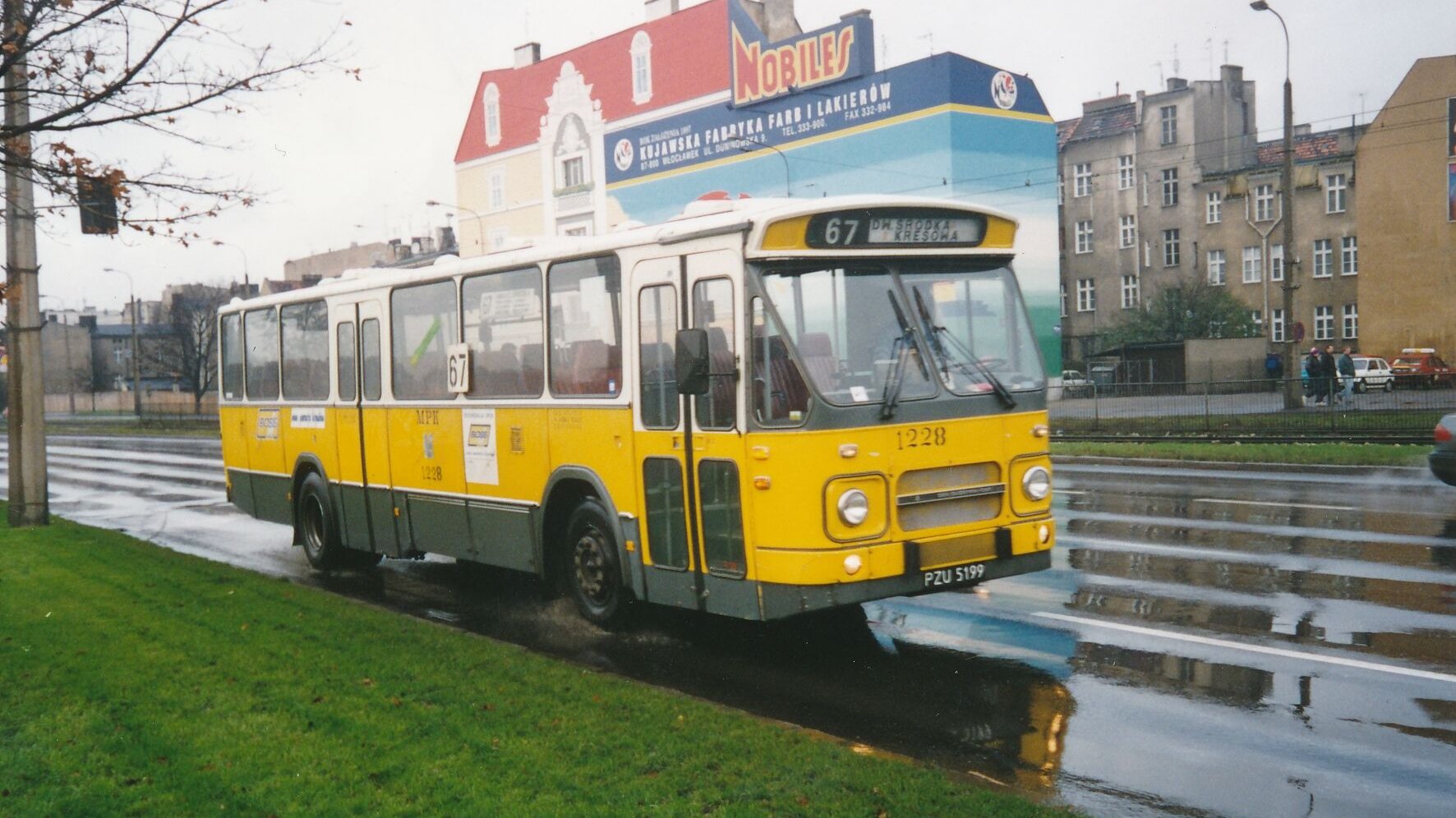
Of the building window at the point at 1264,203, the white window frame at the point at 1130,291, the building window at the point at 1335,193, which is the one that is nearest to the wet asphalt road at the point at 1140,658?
the building window at the point at 1335,193

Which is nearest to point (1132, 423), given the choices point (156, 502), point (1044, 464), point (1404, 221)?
point (156, 502)

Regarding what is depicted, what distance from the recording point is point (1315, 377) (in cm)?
3166

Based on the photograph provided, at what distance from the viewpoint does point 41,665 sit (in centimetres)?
880

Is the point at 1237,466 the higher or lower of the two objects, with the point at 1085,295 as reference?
lower

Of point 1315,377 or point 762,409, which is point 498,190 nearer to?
point 1315,377

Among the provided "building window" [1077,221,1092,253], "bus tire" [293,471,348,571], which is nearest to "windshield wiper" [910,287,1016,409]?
"bus tire" [293,471,348,571]

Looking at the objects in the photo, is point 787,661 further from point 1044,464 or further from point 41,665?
point 41,665

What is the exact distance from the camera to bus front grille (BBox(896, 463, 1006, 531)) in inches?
323

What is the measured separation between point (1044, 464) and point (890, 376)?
139cm

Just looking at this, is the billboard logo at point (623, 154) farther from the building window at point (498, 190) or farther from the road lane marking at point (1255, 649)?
the road lane marking at point (1255, 649)

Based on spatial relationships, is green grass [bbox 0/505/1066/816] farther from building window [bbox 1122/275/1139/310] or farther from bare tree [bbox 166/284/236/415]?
bare tree [bbox 166/284/236/415]

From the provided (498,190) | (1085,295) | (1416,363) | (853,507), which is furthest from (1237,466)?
(498,190)

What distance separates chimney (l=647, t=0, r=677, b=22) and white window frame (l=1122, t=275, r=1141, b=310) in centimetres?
3027

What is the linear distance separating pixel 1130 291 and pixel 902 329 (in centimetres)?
7078
